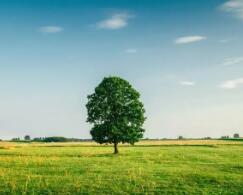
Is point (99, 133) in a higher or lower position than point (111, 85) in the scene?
lower

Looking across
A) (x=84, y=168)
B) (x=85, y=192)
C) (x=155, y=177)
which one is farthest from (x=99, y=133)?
(x=85, y=192)

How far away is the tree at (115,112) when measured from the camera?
70.4m

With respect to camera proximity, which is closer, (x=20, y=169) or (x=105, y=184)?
(x=105, y=184)

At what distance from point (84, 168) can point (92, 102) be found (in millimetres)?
30693

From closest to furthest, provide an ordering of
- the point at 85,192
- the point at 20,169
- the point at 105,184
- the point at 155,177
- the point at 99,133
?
the point at 85,192 → the point at 105,184 → the point at 155,177 → the point at 20,169 → the point at 99,133

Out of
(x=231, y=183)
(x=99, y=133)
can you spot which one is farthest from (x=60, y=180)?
(x=99, y=133)

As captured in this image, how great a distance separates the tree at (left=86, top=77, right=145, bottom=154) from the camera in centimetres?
7038

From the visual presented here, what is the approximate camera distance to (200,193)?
29.7 meters

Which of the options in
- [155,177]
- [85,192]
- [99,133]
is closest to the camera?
[85,192]

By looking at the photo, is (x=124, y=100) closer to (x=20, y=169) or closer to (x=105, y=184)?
(x=20, y=169)

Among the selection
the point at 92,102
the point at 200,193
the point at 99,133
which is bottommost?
the point at 200,193

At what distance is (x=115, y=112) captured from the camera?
7156 cm

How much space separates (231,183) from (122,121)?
3906 centimetres

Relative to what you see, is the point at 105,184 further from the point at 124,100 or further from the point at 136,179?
the point at 124,100
